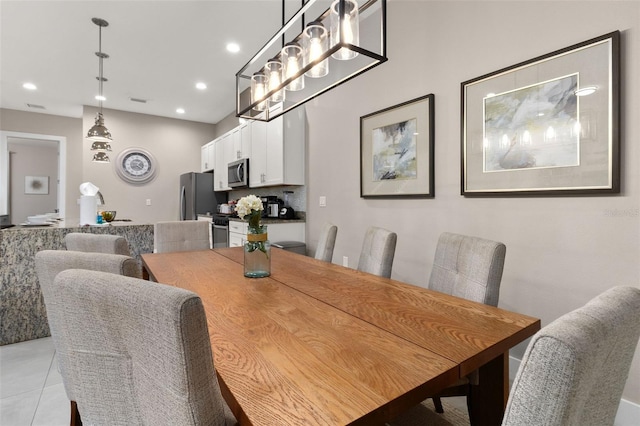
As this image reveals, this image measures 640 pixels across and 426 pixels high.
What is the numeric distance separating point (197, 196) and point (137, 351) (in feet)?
17.5

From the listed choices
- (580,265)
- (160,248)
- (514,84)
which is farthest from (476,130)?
(160,248)

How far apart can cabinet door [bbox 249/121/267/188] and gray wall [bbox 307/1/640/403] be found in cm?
119

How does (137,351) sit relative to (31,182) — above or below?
below

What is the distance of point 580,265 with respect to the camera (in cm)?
167

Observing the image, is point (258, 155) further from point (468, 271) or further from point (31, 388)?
point (468, 271)

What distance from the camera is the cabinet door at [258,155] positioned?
4047 millimetres

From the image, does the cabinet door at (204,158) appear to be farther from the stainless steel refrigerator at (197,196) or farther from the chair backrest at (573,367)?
the chair backrest at (573,367)

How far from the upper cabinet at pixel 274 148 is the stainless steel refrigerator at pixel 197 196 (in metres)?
1.14

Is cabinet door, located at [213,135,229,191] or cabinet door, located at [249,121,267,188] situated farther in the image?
cabinet door, located at [213,135,229,191]

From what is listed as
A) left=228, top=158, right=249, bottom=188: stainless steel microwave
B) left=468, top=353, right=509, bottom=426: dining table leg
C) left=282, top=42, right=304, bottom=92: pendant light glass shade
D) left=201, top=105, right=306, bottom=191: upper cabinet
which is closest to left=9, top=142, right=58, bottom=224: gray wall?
left=228, top=158, right=249, bottom=188: stainless steel microwave

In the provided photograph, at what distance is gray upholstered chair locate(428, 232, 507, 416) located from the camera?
4.35 ft

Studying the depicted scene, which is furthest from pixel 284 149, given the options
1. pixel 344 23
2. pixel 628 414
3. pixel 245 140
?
pixel 628 414

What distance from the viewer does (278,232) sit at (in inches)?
144

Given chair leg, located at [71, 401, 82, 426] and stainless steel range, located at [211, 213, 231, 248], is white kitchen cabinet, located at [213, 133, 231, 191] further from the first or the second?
chair leg, located at [71, 401, 82, 426]
